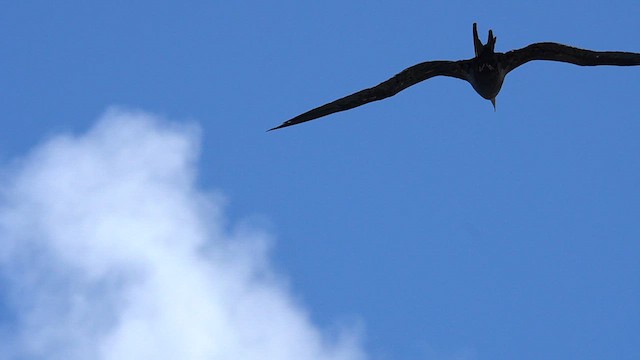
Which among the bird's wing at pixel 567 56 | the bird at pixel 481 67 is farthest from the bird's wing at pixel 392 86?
the bird's wing at pixel 567 56

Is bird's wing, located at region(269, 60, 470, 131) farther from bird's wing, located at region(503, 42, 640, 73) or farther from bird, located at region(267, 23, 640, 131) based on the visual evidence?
bird's wing, located at region(503, 42, 640, 73)

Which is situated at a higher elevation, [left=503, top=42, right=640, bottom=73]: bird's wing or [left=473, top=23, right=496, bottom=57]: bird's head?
[left=503, top=42, right=640, bottom=73]: bird's wing

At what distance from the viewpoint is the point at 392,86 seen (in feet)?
119

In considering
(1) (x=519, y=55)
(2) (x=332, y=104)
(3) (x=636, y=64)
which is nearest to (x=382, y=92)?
(2) (x=332, y=104)

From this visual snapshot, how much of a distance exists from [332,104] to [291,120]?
1086mm

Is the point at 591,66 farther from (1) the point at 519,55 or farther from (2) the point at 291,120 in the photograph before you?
(2) the point at 291,120

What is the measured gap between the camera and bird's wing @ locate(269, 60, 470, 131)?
36.3 metres

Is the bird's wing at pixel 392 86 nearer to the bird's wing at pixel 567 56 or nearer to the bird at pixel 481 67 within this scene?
the bird at pixel 481 67

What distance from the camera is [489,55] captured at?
119 feet

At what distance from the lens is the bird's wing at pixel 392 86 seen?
3631 centimetres

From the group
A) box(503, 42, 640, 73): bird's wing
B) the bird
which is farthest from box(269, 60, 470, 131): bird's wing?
box(503, 42, 640, 73): bird's wing

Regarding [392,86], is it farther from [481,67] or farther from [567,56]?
[567,56]

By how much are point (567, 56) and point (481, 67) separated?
84.2 inches

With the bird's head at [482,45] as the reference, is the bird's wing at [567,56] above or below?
above
